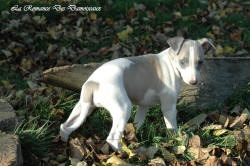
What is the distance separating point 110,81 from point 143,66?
0.50m

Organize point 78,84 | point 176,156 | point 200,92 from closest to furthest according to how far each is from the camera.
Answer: point 176,156 → point 78,84 → point 200,92

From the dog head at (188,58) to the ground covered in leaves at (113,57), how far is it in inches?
23.3

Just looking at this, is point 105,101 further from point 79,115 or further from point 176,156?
point 176,156

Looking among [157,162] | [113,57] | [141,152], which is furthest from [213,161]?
[113,57]

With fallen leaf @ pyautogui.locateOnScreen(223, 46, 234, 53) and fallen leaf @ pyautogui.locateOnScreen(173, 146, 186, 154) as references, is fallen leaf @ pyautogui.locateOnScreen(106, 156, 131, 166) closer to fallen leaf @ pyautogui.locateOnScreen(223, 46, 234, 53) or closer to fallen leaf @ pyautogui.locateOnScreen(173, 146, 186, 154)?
fallen leaf @ pyautogui.locateOnScreen(173, 146, 186, 154)

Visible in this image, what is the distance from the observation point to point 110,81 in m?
3.22

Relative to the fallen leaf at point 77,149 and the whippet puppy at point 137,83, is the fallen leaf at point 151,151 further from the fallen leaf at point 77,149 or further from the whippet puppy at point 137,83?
the fallen leaf at point 77,149

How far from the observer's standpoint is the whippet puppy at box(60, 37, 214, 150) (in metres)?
3.18

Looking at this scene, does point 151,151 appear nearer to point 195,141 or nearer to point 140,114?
point 195,141

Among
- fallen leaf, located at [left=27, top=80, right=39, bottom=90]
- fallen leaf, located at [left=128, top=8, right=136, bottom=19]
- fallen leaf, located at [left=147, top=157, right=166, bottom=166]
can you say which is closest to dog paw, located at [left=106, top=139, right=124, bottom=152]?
fallen leaf, located at [left=147, top=157, right=166, bottom=166]

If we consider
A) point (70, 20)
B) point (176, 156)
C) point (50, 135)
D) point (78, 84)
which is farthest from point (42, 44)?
point (176, 156)

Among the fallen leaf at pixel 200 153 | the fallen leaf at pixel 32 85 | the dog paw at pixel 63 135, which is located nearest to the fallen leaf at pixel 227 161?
the fallen leaf at pixel 200 153

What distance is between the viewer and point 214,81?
4.80 m

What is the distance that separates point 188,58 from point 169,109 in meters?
0.58
